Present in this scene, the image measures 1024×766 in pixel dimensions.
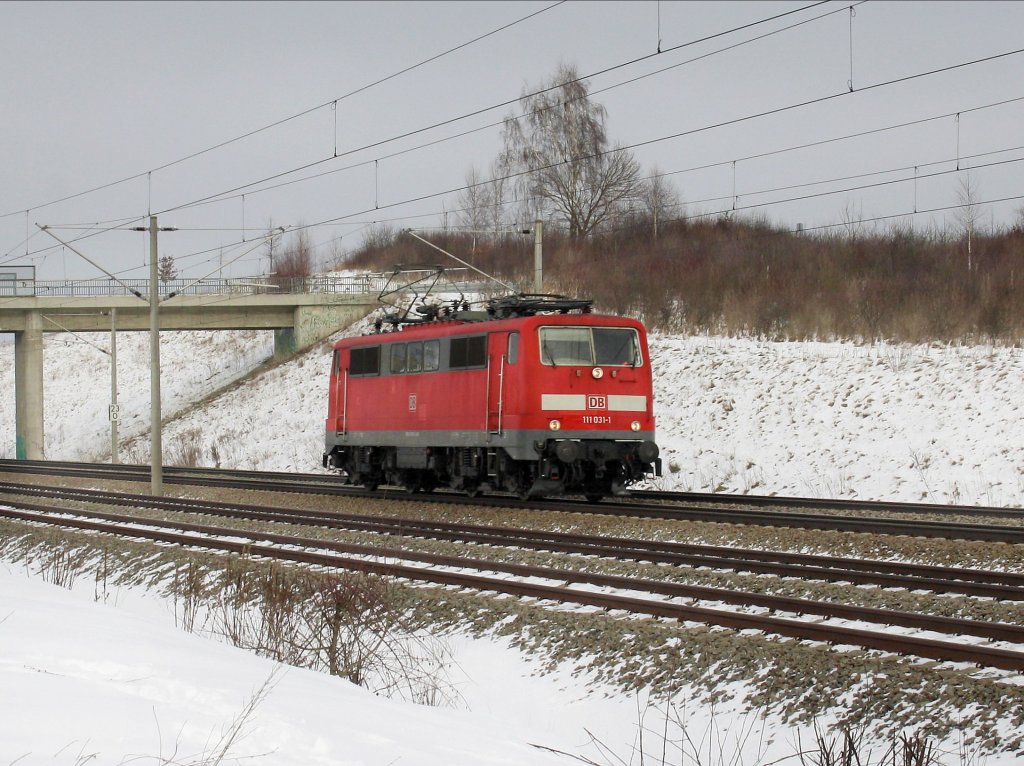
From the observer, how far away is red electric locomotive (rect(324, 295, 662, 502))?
20797mm

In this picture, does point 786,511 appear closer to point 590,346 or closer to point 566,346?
point 590,346

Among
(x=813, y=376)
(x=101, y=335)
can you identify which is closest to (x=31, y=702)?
(x=813, y=376)

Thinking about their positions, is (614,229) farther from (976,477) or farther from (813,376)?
(976,477)

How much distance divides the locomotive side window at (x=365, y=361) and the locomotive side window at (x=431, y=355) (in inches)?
83.7

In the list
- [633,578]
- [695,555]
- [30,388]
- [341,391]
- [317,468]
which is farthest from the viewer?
[30,388]

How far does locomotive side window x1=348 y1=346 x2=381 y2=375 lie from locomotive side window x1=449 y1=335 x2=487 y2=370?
3337 millimetres

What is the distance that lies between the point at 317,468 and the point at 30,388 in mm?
18448

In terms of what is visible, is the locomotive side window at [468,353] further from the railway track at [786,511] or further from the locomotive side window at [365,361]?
the locomotive side window at [365,361]

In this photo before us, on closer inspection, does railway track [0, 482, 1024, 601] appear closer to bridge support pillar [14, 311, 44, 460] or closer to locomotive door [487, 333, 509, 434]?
locomotive door [487, 333, 509, 434]

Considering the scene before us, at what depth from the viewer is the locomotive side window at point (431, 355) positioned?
2334 centimetres

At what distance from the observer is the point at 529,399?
67.7 ft

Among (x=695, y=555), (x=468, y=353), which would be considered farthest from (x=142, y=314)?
(x=695, y=555)

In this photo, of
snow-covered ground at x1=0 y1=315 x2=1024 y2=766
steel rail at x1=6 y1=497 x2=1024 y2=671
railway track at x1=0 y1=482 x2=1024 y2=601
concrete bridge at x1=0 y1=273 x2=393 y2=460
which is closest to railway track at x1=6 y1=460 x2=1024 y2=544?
railway track at x1=0 y1=482 x2=1024 y2=601

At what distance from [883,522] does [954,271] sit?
1702cm
